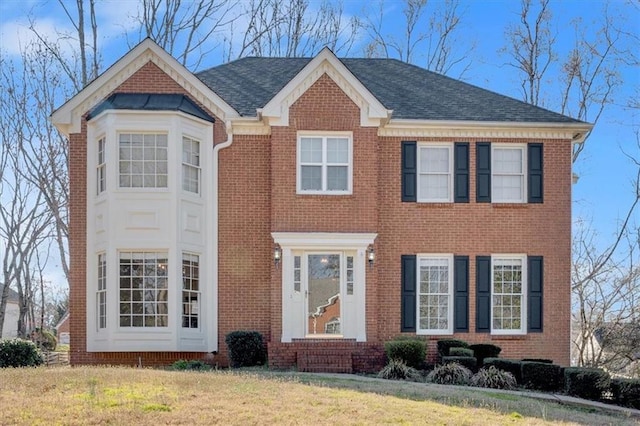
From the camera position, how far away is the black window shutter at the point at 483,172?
1966 cm

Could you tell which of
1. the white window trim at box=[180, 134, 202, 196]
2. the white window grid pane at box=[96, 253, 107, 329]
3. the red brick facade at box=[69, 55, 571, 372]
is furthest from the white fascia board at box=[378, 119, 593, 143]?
the white window grid pane at box=[96, 253, 107, 329]

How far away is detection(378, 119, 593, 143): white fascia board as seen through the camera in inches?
764

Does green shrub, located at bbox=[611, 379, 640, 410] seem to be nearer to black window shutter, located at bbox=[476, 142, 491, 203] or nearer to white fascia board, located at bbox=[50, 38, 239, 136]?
black window shutter, located at bbox=[476, 142, 491, 203]

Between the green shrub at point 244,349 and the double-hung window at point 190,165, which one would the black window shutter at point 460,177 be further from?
the double-hung window at point 190,165

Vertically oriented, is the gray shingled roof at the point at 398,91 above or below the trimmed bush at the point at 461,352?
above

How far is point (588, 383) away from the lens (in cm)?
1538

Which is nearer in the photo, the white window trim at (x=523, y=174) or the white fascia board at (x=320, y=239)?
the white fascia board at (x=320, y=239)

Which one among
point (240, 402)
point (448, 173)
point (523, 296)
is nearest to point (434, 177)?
point (448, 173)

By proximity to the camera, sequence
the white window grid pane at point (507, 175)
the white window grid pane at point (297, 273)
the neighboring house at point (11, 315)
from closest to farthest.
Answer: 1. the white window grid pane at point (297, 273)
2. the white window grid pane at point (507, 175)
3. the neighboring house at point (11, 315)

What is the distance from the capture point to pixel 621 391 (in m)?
15.1

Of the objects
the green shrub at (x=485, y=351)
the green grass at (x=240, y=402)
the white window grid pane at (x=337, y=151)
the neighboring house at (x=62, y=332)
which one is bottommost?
the neighboring house at (x=62, y=332)

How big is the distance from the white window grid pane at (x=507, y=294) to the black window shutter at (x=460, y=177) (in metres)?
1.94

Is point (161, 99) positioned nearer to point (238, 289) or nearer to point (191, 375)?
point (238, 289)

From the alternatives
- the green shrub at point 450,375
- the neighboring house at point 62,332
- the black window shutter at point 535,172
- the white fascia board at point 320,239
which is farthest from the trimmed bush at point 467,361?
the neighboring house at point 62,332
